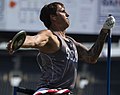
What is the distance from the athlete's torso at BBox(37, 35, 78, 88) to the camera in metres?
3.75

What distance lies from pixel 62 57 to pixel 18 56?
274 inches

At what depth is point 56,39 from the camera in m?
3.72

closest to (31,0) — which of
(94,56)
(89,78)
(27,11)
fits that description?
(27,11)

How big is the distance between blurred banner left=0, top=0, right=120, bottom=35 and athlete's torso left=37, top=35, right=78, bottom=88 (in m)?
6.35

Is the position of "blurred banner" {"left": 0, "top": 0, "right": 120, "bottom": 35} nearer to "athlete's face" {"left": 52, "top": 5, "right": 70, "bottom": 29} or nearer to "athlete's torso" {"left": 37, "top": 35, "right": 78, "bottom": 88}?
"athlete's face" {"left": 52, "top": 5, "right": 70, "bottom": 29}

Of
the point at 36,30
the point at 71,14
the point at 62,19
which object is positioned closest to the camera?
the point at 62,19

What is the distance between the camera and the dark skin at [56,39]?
137 inches

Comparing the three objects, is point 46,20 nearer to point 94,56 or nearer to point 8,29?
point 94,56

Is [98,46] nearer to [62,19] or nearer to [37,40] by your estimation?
[62,19]

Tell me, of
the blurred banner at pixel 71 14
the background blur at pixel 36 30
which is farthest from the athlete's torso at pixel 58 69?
the blurred banner at pixel 71 14

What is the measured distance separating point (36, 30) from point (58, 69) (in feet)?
21.0

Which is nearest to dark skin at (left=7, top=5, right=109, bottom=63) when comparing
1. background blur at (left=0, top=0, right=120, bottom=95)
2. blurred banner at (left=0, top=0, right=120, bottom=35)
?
background blur at (left=0, top=0, right=120, bottom=95)

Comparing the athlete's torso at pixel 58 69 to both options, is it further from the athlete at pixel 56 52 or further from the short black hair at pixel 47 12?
the short black hair at pixel 47 12

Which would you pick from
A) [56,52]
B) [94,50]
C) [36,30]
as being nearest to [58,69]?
[56,52]
